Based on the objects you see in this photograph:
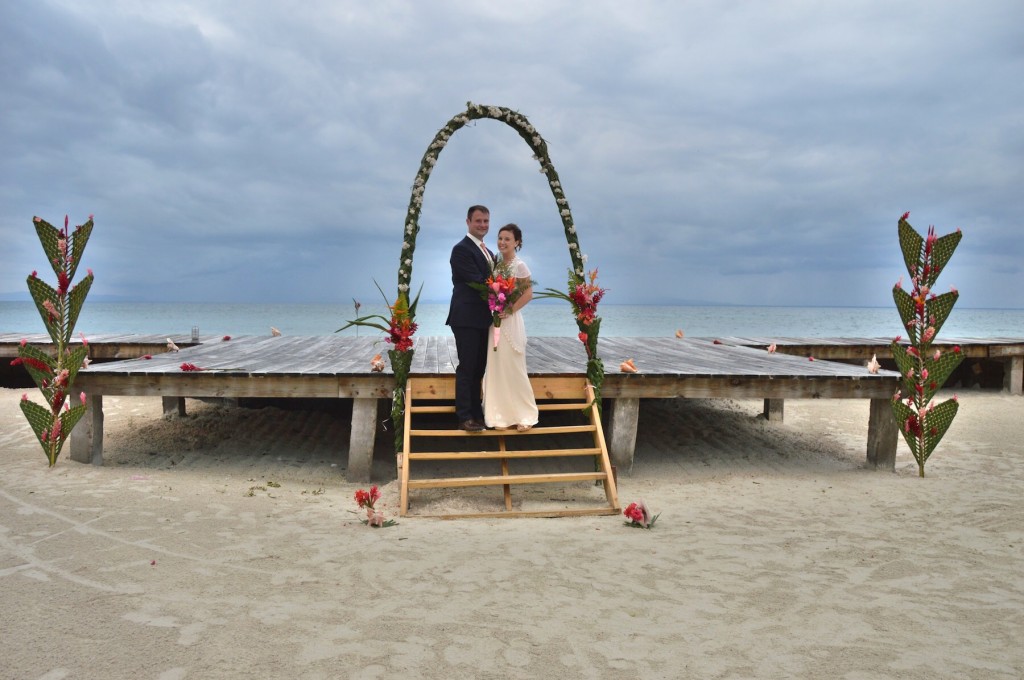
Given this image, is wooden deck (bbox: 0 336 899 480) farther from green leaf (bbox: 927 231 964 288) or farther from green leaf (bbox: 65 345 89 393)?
green leaf (bbox: 927 231 964 288)

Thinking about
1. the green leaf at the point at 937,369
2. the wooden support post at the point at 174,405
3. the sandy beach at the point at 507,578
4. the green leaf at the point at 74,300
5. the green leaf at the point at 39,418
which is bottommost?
the sandy beach at the point at 507,578

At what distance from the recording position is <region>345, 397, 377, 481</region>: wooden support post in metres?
6.50

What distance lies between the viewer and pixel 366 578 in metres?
3.83

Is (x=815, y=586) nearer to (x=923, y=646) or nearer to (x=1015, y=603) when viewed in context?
(x=923, y=646)

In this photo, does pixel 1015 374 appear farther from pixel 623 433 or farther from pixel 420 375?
pixel 420 375

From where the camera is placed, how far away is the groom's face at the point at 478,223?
5.62m

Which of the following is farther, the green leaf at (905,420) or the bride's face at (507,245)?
the green leaf at (905,420)

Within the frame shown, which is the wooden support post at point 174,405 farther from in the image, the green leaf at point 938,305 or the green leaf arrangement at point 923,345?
the green leaf at point 938,305

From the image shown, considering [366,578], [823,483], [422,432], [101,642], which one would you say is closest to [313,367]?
[422,432]

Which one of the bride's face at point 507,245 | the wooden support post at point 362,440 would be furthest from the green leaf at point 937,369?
the wooden support post at point 362,440

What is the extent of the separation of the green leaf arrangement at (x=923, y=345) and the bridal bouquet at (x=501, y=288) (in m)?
3.74

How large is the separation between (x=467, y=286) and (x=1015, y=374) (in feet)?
38.1

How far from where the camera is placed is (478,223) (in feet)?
18.5

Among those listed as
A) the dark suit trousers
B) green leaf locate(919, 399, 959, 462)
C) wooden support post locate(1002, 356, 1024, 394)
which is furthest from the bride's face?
wooden support post locate(1002, 356, 1024, 394)
